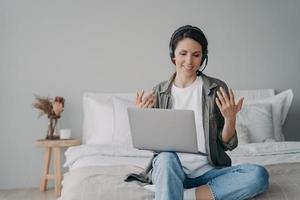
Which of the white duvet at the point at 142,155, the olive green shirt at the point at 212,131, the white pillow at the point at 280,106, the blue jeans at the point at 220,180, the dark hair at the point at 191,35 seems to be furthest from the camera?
the white pillow at the point at 280,106

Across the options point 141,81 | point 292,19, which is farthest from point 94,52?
point 292,19

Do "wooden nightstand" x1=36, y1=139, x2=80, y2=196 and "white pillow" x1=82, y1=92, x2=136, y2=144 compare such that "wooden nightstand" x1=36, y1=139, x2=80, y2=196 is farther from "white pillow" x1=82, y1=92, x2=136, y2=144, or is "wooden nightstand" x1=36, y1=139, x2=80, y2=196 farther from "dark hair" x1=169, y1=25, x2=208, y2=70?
"dark hair" x1=169, y1=25, x2=208, y2=70

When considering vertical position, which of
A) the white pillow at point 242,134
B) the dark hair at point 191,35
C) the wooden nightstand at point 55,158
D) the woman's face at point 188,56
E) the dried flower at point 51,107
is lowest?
the wooden nightstand at point 55,158

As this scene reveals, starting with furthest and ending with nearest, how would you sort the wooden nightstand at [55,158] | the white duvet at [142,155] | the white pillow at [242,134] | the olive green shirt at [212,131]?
1. the wooden nightstand at [55,158]
2. the white pillow at [242,134]
3. the white duvet at [142,155]
4. the olive green shirt at [212,131]

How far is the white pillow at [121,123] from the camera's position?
9.33 feet

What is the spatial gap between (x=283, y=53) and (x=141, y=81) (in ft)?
4.85

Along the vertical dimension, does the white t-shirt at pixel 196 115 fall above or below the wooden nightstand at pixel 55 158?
above

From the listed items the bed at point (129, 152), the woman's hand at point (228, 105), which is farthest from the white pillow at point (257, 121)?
the woman's hand at point (228, 105)

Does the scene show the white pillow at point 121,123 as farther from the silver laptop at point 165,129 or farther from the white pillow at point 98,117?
Answer: the silver laptop at point 165,129

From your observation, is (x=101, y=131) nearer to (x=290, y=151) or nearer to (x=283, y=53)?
(x=290, y=151)

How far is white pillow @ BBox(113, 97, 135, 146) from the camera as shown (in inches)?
112

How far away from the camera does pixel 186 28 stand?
1.72m

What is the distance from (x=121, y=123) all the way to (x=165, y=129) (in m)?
1.49

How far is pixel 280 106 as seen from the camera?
10.7ft
